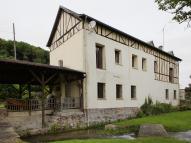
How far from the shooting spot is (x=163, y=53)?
118 feet

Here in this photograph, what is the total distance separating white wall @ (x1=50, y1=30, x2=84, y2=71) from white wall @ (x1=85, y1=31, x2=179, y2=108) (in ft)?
1.75

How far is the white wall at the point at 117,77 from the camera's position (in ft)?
71.9

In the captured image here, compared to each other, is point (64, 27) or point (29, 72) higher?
point (64, 27)

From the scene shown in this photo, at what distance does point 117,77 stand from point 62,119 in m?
7.94

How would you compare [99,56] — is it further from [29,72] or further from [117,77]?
[29,72]

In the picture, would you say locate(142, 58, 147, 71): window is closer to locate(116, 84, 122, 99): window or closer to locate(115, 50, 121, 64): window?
locate(115, 50, 121, 64): window

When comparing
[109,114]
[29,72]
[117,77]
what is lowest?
[109,114]

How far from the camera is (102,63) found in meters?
23.6

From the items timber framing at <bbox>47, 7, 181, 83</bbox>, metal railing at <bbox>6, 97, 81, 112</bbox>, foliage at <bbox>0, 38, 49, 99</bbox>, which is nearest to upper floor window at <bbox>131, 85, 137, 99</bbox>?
timber framing at <bbox>47, 7, 181, 83</bbox>

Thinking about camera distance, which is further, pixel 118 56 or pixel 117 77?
pixel 118 56

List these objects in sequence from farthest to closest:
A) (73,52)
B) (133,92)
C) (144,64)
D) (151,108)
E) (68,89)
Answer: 1. (144,64)
2. (151,108)
3. (133,92)
4. (68,89)
5. (73,52)

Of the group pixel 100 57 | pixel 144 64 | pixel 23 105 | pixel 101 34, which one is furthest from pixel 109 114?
pixel 144 64

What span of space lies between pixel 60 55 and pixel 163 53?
50.9ft

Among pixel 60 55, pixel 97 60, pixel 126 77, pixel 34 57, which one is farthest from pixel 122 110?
pixel 34 57
